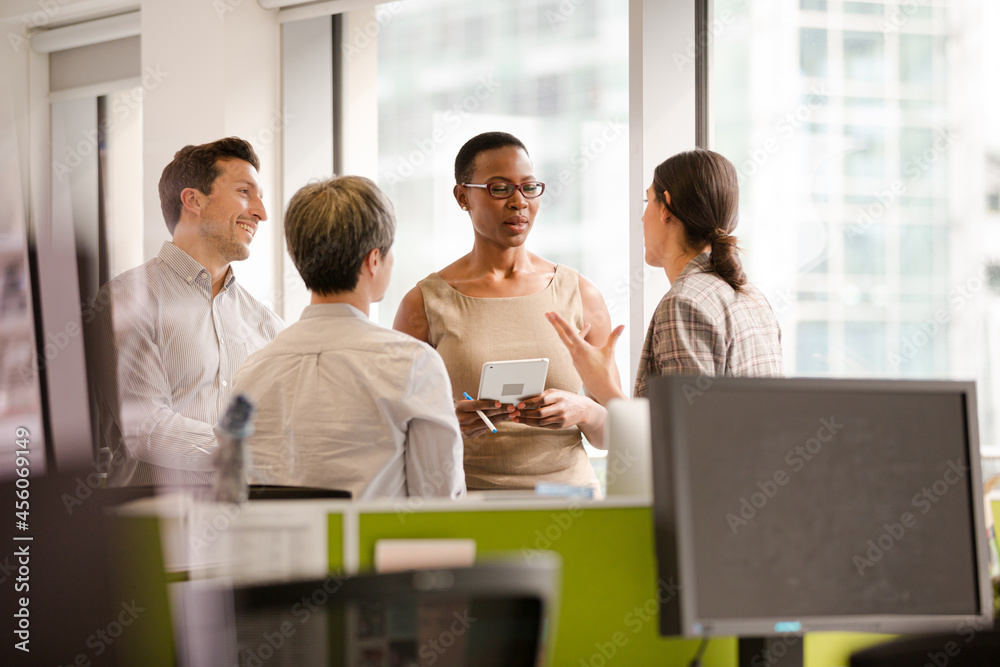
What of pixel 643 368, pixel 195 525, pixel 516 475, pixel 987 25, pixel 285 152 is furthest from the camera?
pixel 285 152

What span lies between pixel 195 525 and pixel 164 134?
3.13 m

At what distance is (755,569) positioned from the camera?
3.61 ft

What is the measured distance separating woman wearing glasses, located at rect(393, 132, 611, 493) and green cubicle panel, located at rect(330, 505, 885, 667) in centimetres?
95

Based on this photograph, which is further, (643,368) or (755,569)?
(643,368)

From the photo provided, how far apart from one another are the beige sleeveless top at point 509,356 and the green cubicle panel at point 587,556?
3.37 feet

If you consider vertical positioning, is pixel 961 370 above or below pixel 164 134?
below

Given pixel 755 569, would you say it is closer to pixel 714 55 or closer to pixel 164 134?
pixel 714 55

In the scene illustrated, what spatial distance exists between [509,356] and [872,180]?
1.71m

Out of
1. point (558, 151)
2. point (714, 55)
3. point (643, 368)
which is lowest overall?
point (643, 368)

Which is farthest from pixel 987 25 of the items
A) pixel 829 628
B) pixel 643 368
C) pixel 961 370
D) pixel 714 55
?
pixel 829 628
